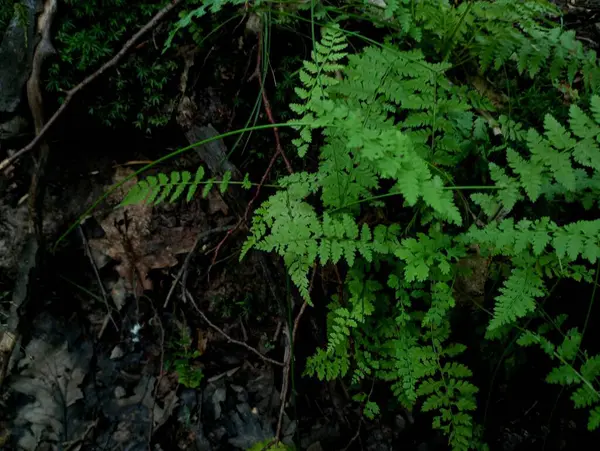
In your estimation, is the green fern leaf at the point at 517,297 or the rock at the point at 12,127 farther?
the rock at the point at 12,127

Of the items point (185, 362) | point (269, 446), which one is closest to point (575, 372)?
point (269, 446)

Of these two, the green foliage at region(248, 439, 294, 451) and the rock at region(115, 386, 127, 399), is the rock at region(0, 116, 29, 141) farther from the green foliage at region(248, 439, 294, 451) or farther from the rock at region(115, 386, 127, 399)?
the green foliage at region(248, 439, 294, 451)

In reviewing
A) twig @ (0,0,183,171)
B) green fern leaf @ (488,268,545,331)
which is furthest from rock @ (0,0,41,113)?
green fern leaf @ (488,268,545,331)

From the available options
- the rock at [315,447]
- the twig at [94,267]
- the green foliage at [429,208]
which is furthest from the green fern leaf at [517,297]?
the twig at [94,267]

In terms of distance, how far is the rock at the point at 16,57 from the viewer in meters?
2.72

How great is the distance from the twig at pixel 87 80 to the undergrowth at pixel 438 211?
1.23 feet

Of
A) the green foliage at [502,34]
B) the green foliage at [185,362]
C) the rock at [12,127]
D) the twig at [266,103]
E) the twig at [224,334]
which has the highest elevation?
the green foliage at [502,34]

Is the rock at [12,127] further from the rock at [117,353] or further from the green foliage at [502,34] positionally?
the green foliage at [502,34]

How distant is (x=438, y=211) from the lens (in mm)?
2197

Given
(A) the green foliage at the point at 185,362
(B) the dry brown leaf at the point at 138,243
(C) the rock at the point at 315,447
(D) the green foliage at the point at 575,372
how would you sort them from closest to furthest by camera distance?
(D) the green foliage at the point at 575,372 < (C) the rock at the point at 315,447 < (A) the green foliage at the point at 185,362 < (B) the dry brown leaf at the point at 138,243

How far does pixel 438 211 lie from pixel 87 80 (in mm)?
2349

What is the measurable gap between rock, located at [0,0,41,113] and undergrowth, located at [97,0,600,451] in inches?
44.0

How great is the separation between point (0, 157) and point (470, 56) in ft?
10.7

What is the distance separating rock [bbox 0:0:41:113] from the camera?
2.72 metres
